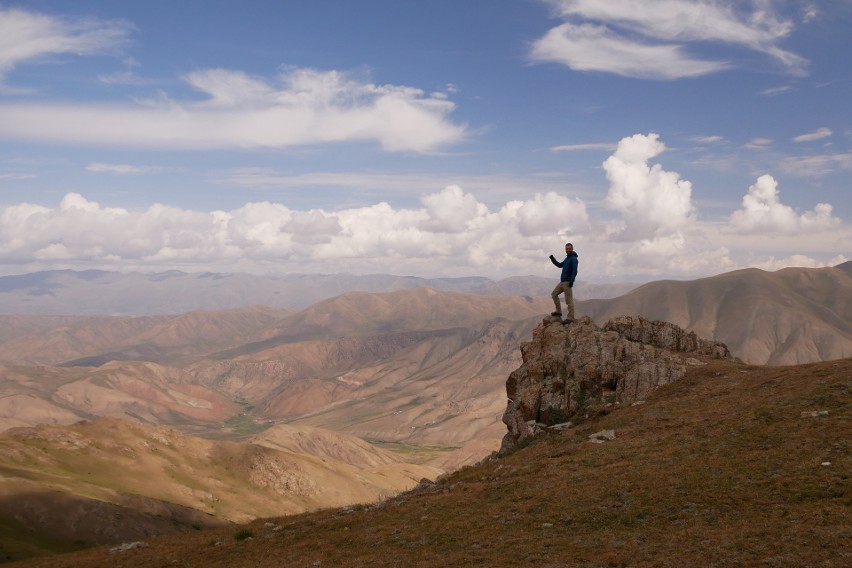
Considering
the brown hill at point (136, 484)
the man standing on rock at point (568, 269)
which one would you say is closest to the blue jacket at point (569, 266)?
the man standing on rock at point (568, 269)

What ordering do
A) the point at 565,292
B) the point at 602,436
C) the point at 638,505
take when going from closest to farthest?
the point at 638,505 → the point at 602,436 → the point at 565,292

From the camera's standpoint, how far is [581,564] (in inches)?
672

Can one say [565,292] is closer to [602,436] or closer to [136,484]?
[602,436]

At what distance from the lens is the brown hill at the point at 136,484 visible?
3231 inches

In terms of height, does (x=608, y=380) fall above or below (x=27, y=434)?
above

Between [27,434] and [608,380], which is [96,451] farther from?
[608,380]

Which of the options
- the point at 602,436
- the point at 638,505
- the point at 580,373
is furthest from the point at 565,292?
the point at 638,505

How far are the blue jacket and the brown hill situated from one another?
69.2 meters

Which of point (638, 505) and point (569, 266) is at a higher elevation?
point (569, 266)

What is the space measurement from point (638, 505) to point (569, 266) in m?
21.4

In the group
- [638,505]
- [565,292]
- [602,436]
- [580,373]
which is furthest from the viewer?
[565,292]

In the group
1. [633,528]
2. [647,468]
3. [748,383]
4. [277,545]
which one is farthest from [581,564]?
[748,383]

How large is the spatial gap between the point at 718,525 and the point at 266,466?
15595cm

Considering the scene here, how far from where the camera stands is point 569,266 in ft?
131
